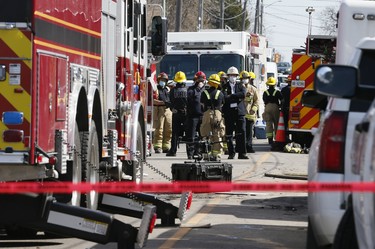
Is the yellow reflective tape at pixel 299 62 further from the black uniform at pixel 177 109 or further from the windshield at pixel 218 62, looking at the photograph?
the windshield at pixel 218 62

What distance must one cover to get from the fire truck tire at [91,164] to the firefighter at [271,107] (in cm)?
1917

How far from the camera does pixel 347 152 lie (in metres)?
7.80

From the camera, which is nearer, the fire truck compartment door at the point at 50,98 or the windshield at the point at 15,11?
the windshield at the point at 15,11

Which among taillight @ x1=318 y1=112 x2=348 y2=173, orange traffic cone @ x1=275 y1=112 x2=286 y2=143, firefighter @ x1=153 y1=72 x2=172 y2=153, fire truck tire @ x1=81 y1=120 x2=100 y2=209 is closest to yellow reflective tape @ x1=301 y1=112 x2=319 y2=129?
orange traffic cone @ x1=275 y1=112 x2=286 y2=143

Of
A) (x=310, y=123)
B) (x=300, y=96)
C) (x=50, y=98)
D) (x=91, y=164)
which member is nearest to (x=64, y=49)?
(x=50, y=98)

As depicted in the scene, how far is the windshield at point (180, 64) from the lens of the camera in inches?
1312

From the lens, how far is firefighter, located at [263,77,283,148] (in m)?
32.4

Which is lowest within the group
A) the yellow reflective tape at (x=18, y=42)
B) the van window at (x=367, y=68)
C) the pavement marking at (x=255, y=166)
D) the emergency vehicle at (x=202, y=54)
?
the pavement marking at (x=255, y=166)

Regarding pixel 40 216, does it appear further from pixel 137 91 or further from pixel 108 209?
pixel 137 91

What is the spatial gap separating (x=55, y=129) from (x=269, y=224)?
3740mm

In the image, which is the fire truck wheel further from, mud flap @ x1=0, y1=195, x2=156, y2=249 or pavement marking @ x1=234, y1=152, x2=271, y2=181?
pavement marking @ x1=234, y1=152, x2=271, y2=181

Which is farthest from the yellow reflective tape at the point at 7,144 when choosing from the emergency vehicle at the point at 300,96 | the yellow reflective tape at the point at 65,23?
the emergency vehicle at the point at 300,96

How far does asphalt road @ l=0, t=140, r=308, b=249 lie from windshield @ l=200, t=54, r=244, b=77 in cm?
1146

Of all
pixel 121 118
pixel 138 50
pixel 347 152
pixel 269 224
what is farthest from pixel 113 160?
pixel 347 152
